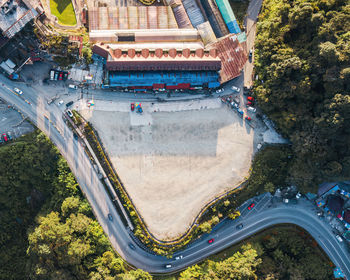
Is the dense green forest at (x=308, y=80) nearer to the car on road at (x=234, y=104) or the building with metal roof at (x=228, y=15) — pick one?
the car on road at (x=234, y=104)

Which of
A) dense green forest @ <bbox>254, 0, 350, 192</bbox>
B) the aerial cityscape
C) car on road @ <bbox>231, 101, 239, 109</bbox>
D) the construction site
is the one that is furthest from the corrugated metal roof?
car on road @ <bbox>231, 101, 239, 109</bbox>

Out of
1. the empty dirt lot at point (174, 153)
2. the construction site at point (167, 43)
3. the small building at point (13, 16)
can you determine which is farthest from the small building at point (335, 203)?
the small building at point (13, 16)

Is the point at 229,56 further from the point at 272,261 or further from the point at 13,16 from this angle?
the point at 272,261

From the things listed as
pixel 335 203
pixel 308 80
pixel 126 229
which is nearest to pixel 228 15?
pixel 308 80

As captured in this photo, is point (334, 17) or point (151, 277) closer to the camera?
point (334, 17)

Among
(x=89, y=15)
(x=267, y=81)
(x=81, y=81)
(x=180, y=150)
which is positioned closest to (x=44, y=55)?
(x=81, y=81)

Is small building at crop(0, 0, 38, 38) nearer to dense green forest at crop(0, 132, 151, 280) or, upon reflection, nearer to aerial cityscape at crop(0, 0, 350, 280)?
aerial cityscape at crop(0, 0, 350, 280)

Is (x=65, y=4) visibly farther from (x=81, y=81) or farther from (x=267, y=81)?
(x=267, y=81)
